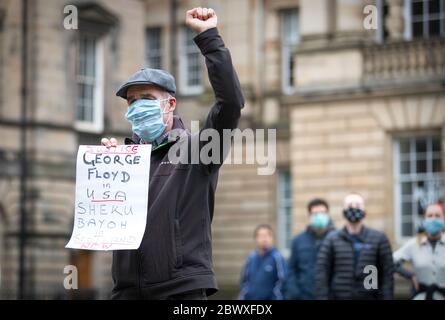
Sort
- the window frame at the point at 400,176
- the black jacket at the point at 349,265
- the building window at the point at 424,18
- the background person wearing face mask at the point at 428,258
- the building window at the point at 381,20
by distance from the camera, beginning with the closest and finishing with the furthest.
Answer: the black jacket at the point at 349,265 < the background person wearing face mask at the point at 428,258 < the window frame at the point at 400,176 < the building window at the point at 424,18 < the building window at the point at 381,20

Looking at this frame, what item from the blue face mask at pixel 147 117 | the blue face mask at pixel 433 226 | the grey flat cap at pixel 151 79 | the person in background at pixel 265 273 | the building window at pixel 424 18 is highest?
the building window at pixel 424 18

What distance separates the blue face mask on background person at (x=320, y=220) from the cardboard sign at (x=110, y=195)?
29.7ft

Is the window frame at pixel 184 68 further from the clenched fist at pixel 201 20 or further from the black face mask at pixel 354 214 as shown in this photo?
the clenched fist at pixel 201 20

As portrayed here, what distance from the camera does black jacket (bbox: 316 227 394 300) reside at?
12.9 m

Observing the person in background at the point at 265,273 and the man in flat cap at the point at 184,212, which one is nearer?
the man in flat cap at the point at 184,212

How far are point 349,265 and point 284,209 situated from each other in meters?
23.4

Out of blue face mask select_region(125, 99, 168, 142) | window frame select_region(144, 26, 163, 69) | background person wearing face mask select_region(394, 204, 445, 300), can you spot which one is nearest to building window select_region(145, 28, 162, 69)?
window frame select_region(144, 26, 163, 69)

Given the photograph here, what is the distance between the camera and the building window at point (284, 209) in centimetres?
3594

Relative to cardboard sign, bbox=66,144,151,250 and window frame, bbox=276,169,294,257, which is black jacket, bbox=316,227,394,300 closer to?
cardboard sign, bbox=66,144,151,250

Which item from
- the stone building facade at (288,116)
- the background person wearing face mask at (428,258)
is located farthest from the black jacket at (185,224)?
the stone building facade at (288,116)

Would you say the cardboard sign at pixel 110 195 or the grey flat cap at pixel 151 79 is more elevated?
the grey flat cap at pixel 151 79

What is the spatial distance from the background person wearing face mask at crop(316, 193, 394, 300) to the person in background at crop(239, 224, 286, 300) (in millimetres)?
3175

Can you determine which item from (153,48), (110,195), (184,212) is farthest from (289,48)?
(184,212)
